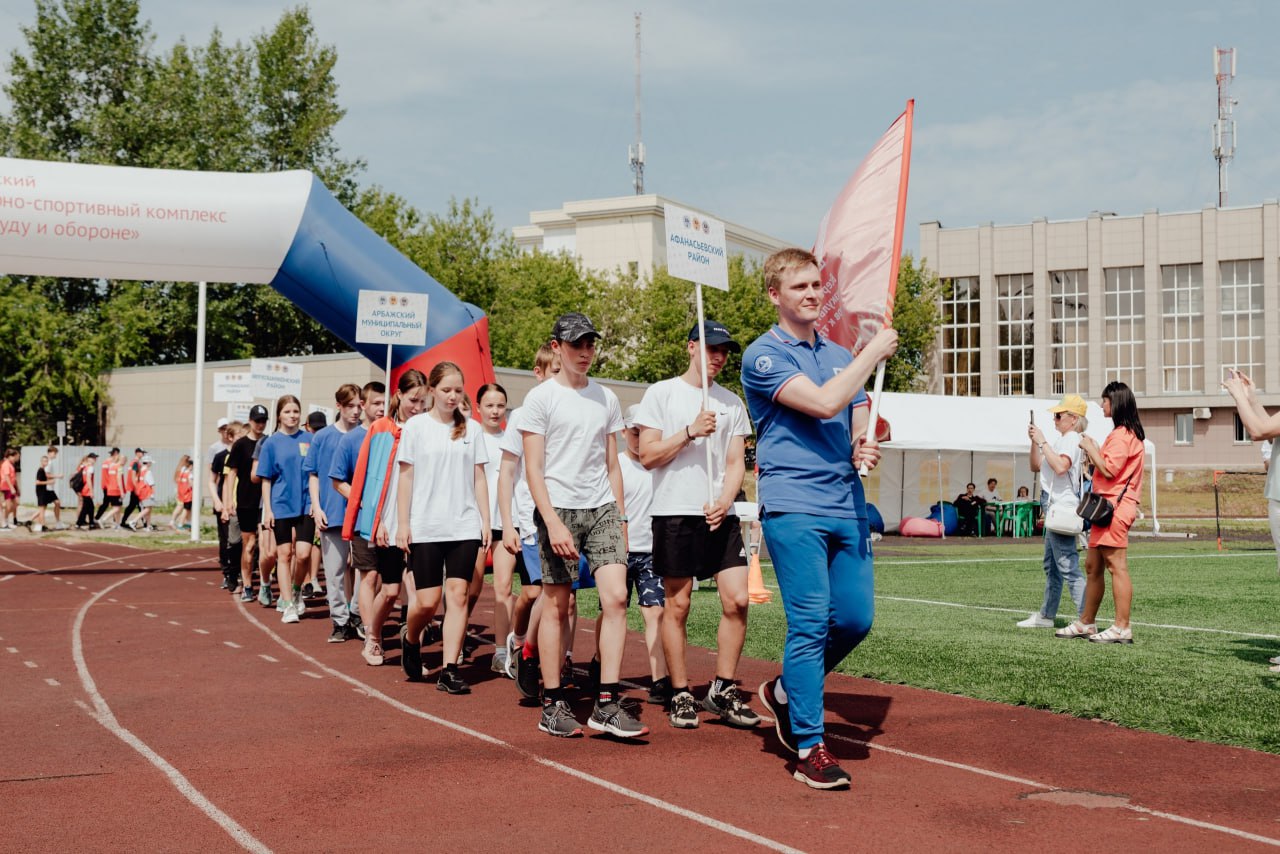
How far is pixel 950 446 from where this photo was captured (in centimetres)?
2969

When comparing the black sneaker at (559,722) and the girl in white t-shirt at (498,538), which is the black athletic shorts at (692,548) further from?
the girl in white t-shirt at (498,538)

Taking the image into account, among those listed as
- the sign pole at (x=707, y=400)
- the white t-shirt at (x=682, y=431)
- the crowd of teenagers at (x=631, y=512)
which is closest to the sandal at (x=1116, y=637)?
the crowd of teenagers at (x=631, y=512)

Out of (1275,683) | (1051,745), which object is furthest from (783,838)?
(1275,683)

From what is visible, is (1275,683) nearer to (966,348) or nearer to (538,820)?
(538,820)

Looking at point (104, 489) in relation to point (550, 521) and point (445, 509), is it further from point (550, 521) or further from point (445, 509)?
point (550, 521)

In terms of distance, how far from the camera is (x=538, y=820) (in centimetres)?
515

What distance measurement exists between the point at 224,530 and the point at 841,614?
11.5m

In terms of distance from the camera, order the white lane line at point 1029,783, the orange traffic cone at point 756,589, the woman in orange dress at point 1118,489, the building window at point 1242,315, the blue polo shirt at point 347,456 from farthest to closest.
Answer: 1. the building window at point 1242,315
2. the orange traffic cone at point 756,589
3. the blue polo shirt at point 347,456
4. the woman in orange dress at point 1118,489
5. the white lane line at point 1029,783

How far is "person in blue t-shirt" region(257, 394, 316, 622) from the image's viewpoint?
12.5 metres

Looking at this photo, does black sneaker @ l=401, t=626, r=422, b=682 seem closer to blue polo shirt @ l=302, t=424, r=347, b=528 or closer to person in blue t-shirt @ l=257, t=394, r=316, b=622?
blue polo shirt @ l=302, t=424, r=347, b=528

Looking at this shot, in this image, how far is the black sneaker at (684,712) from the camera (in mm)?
6984

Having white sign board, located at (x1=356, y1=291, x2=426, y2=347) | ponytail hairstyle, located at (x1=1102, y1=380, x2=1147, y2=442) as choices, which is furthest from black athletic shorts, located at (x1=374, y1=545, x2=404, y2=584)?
white sign board, located at (x1=356, y1=291, x2=426, y2=347)

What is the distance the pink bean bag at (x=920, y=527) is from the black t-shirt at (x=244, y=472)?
19909 mm

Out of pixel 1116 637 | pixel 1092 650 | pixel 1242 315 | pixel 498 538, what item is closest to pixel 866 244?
pixel 498 538
